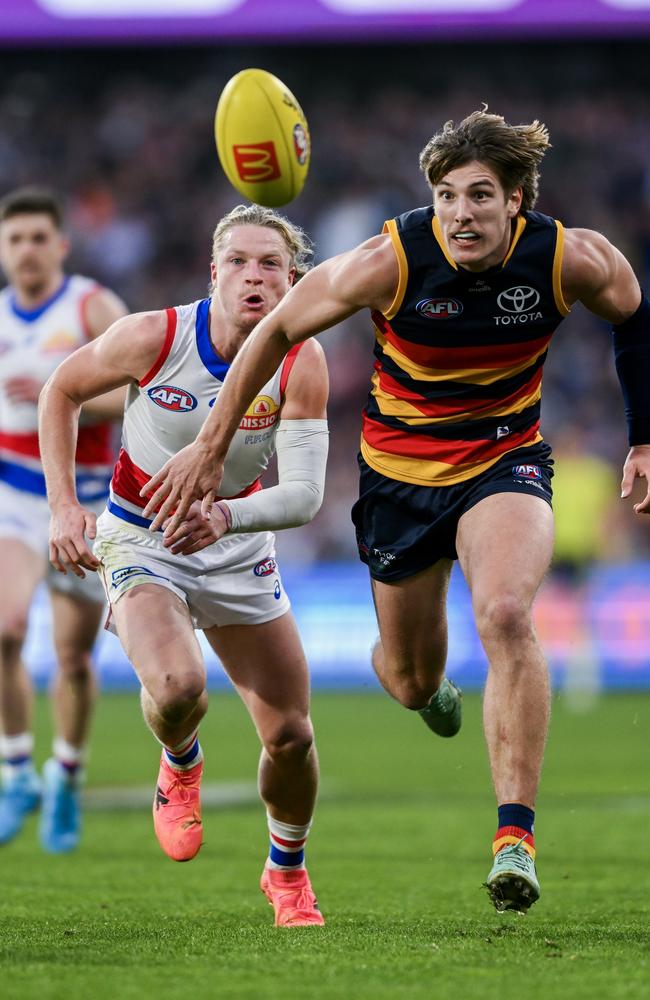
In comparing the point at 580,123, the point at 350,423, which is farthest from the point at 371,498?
the point at 580,123

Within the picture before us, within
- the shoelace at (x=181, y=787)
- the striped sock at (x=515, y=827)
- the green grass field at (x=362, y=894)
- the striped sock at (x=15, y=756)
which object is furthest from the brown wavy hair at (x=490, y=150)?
the striped sock at (x=15, y=756)

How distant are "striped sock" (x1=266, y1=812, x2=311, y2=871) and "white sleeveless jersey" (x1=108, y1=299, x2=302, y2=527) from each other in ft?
3.83

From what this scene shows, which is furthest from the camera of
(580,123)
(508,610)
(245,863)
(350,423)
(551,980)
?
(580,123)

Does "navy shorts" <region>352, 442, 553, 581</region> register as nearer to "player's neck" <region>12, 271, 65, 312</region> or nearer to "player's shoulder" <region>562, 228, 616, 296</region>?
"player's shoulder" <region>562, 228, 616, 296</region>

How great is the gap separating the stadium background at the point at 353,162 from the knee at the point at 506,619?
10.3m

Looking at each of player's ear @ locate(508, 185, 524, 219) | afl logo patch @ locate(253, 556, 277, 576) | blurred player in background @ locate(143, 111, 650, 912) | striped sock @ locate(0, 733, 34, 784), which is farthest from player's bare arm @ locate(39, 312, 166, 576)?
striped sock @ locate(0, 733, 34, 784)

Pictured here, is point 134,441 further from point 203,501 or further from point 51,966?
point 51,966

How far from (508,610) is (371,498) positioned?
110 cm

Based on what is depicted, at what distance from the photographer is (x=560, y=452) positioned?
16.1m

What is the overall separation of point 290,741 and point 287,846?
43 cm

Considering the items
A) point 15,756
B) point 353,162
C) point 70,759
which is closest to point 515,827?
point 70,759

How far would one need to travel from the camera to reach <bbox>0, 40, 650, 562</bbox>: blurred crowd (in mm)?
18703

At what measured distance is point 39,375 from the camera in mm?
8195

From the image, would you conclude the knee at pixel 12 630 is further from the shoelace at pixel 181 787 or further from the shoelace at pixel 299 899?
the shoelace at pixel 299 899
